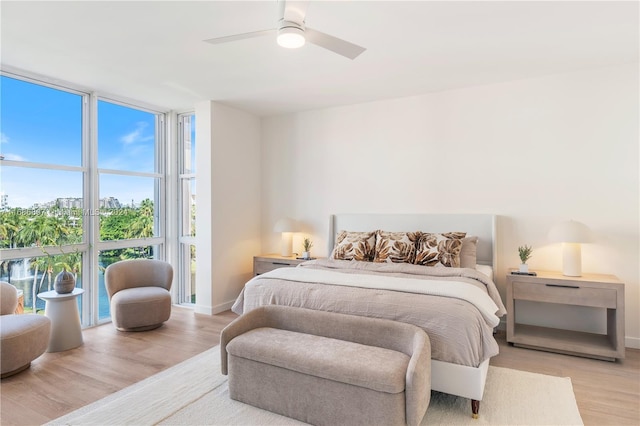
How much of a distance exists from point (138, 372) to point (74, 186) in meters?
2.34

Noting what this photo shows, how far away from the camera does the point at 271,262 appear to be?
4664mm

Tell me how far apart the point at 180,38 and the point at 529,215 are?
3.71m

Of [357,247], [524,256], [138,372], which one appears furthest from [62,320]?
[524,256]

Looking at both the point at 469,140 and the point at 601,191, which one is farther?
the point at 469,140

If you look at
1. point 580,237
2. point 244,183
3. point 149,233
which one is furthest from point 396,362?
point 149,233

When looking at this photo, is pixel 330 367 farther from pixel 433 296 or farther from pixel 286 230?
pixel 286 230

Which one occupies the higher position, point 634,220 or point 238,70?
point 238,70

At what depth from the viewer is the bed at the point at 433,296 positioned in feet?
7.18

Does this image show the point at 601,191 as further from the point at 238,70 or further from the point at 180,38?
the point at 180,38

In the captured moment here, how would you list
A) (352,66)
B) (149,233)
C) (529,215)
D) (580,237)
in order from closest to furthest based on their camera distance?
1. (580,237)
2. (352,66)
3. (529,215)
4. (149,233)

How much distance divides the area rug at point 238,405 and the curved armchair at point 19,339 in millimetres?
837

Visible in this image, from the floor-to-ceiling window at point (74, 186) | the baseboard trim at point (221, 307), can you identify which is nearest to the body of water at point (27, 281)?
the floor-to-ceiling window at point (74, 186)

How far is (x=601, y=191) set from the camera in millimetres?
3473

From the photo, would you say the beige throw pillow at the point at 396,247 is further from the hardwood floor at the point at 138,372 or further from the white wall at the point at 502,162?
the hardwood floor at the point at 138,372
